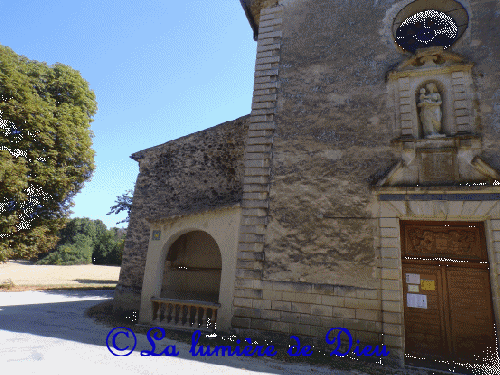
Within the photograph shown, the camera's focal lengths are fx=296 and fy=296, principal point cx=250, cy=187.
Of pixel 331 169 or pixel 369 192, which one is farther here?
pixel 331 169

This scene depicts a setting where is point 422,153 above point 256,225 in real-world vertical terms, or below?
above

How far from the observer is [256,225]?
20.5ft

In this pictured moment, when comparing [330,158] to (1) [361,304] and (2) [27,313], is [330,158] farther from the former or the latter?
(2) [27,313]

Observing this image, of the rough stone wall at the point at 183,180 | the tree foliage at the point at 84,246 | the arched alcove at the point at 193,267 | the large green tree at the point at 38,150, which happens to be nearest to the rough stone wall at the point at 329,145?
the rough stone wall at the point at 183,180

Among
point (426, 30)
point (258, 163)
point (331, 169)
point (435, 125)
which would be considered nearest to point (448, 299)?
point (331, 169)

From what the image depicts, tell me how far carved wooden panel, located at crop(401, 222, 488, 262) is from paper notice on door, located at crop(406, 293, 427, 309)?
702mm

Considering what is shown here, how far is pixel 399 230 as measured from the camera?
5496 mm

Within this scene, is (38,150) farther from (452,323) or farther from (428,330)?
(452,323)

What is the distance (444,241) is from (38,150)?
1360 centimetres

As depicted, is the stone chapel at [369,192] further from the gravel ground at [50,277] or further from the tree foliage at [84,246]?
the tree foliage at [84,246]

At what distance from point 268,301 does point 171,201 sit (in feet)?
16.2

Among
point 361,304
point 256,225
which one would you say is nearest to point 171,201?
point 256,225

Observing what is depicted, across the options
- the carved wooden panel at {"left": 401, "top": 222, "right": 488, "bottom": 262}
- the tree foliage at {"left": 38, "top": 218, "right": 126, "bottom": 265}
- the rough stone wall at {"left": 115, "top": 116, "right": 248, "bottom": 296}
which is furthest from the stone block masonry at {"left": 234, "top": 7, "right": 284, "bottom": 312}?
the tree foliage at {"left": 38, "top": 218, "right": 126, "bottom": 265}

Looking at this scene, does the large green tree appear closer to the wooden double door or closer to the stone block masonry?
the stone block masonry
